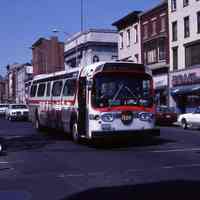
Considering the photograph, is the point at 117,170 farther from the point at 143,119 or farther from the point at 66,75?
the point at 66,75

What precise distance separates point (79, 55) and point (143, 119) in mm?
53590

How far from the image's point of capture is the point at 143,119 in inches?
674

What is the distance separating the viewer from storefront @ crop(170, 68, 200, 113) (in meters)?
41.3

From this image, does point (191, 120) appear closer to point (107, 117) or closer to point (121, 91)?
point (121, 91)

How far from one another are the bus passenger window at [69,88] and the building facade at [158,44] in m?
27.0

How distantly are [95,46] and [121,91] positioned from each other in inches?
2000

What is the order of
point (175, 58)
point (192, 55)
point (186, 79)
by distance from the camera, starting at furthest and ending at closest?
point (175, 58) → point (186, 79) → point (192, 55)

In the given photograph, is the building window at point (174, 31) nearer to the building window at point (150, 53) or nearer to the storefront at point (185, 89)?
the storefront at point (185, 89)

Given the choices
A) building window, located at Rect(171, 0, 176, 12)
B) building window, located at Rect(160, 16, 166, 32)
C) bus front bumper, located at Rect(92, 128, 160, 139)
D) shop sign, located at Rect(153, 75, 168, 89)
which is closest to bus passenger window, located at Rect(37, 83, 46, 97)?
bus front bumper, located at Rect(92, 128, 160, 139)

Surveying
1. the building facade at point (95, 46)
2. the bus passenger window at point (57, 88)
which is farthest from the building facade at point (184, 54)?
the building facade at point (95, 46)

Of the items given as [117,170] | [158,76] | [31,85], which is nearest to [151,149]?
[117,170]

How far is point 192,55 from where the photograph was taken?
1649 inches

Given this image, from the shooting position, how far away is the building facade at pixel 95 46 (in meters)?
66.6

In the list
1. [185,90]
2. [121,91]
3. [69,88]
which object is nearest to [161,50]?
[185,90]
